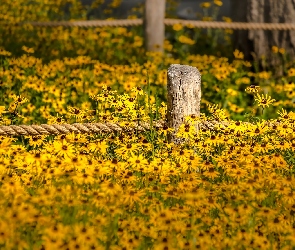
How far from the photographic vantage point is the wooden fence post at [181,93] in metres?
4.09

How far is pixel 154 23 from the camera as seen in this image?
250 inches

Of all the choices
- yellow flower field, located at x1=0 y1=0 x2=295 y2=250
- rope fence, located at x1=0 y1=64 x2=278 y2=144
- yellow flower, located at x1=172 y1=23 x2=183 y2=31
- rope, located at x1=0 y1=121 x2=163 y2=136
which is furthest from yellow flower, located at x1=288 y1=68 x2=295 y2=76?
rope, located at x1=0 y1=121 x2=163 y2=136

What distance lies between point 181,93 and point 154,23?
239cm

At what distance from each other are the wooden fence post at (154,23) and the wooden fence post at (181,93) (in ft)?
7.55

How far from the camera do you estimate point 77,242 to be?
2500mm

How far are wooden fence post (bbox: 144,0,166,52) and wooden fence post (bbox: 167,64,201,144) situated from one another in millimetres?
2301

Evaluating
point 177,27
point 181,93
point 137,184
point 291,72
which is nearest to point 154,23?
point 177,27

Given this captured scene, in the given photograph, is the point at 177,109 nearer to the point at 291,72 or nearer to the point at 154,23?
the point at 291,72

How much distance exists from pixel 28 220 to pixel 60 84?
2.93 m

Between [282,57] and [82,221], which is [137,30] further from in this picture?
[82,221]

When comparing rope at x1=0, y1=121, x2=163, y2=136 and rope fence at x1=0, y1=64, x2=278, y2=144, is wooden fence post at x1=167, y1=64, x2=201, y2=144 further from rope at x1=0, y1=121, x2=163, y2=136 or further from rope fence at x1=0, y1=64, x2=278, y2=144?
rope at x1=0, y1=121, x2=163, y2=136

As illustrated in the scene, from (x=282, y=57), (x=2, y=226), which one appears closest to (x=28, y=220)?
(x=2, y=226)

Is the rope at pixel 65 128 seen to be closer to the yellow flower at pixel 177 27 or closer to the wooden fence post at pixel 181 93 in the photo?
the wooden fence post at pixel 181 93

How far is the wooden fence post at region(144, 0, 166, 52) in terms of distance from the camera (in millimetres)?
6316
